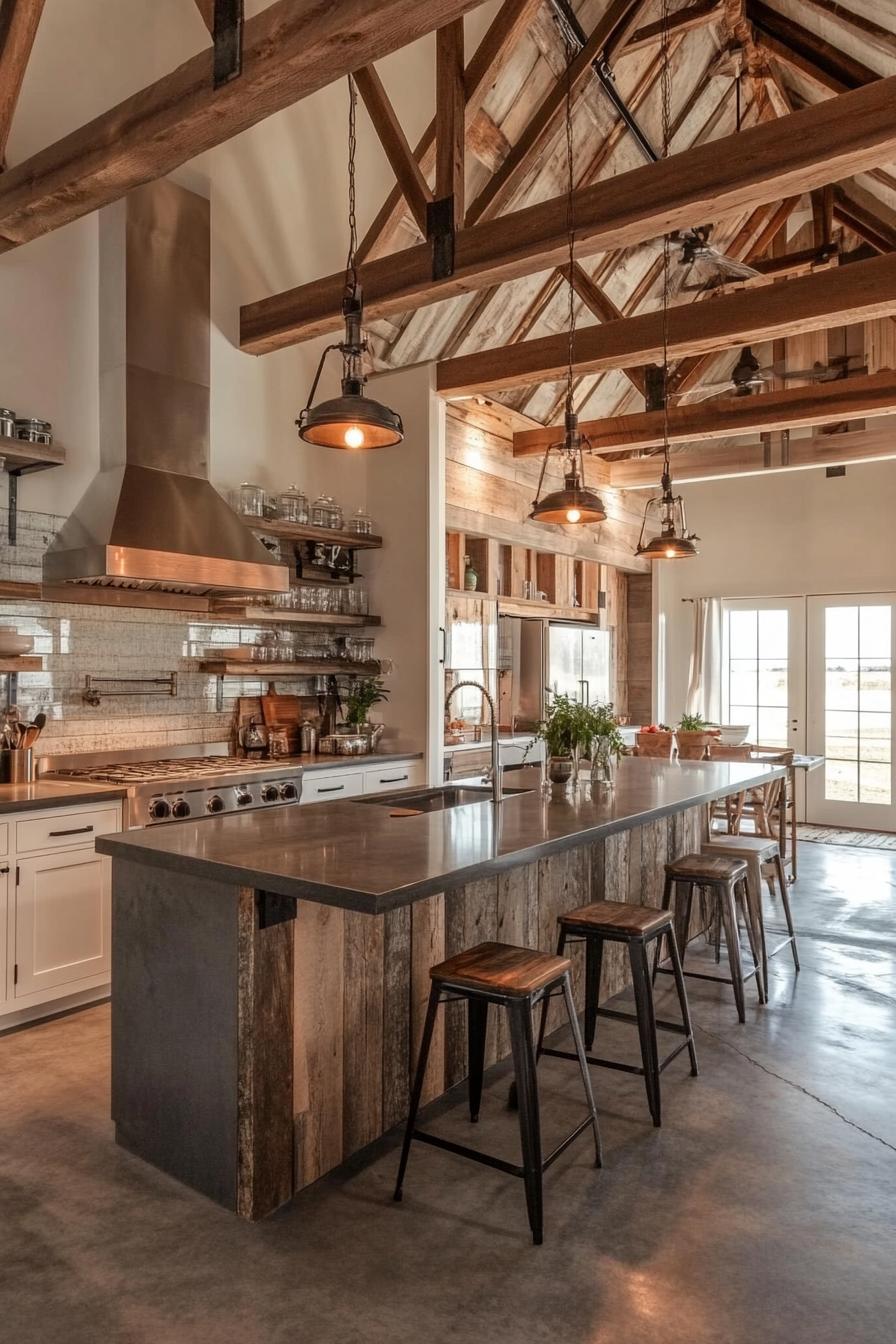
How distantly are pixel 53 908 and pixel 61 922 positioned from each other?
78mm

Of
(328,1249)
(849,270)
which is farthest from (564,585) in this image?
(328,1249)

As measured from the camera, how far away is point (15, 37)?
361 cm

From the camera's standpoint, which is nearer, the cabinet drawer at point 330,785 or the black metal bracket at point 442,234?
the black metal bracket at point 442,234

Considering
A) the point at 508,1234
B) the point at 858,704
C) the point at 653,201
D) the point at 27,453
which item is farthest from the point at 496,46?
the point at 858,704

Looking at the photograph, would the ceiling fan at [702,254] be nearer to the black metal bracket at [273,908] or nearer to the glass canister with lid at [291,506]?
the glass canister with lid at [291,506]

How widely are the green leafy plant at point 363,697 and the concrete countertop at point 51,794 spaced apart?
2.06m

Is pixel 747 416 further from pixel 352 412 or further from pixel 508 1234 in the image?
pixel 508 1234

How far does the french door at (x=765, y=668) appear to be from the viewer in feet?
30.0

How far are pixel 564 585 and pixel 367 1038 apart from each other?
604cm

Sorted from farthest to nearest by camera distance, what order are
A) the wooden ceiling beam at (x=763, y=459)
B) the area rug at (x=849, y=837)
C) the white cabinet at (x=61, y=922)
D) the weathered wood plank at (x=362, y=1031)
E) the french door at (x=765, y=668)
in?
the french door at (x=765, y=668) < the area rug at (x=849, y=837) < the wooden ceiling beam at (x=763, y=459) < the white cabinet at (x=61, y=922) < the weathered wood plank at (x=362, y=1031)

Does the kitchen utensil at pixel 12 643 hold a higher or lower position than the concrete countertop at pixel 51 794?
higher

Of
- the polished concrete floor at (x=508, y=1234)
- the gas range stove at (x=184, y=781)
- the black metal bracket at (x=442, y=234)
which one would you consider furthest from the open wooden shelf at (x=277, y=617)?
the polished concrete floor at (x=508, y=1234)

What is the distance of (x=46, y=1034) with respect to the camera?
3.72 m

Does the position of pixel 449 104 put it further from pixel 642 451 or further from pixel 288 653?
pixel 642 451
